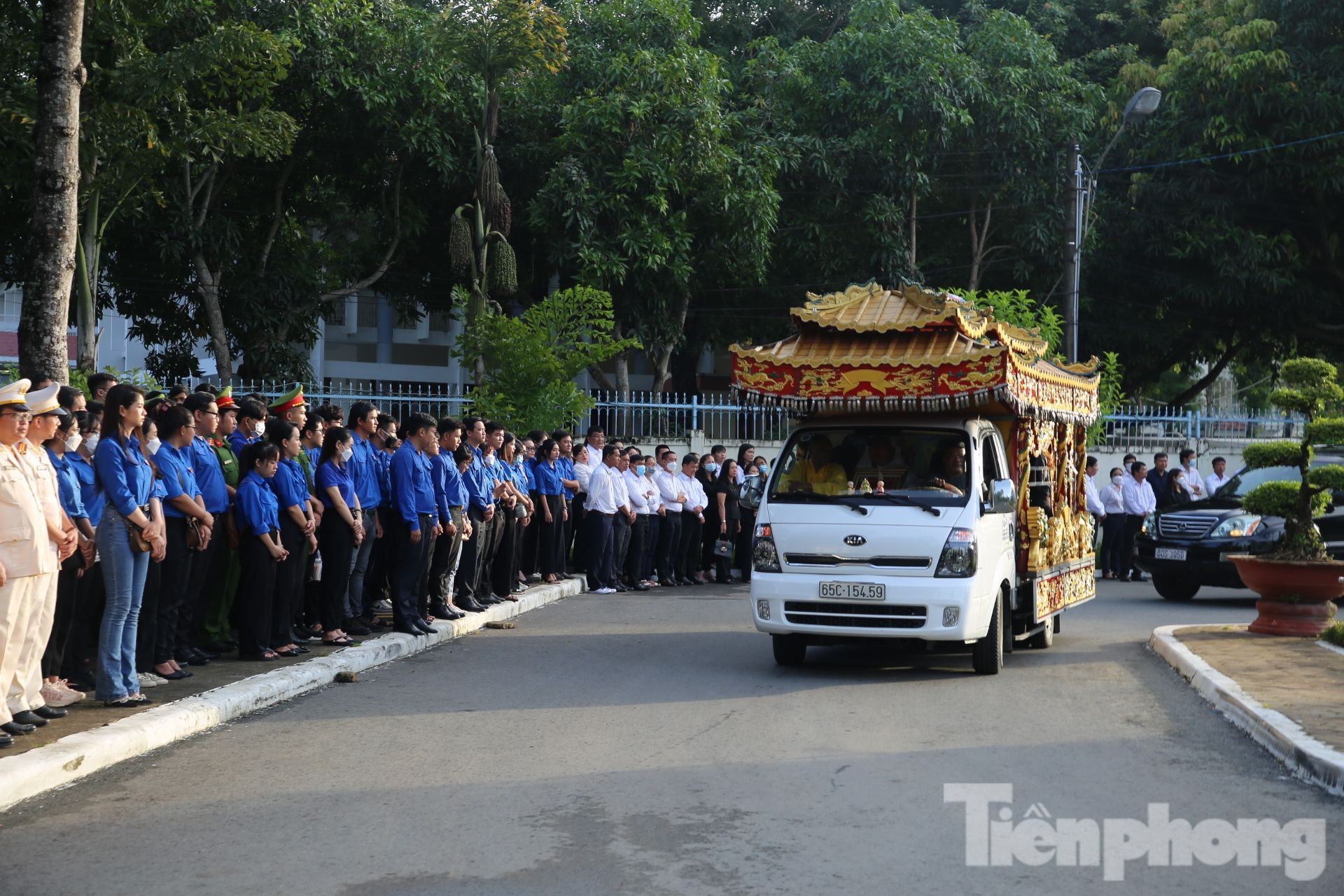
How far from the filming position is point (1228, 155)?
104ft

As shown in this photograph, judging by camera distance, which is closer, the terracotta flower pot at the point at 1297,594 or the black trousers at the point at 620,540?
the terracotta flower pot at the point at 1297,594

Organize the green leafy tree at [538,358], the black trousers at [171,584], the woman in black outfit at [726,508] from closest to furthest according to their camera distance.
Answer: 1. the black trousers at [171,584]
2. the green leafy tree at [538,358]
3. the woman in black outfit at [726,508]

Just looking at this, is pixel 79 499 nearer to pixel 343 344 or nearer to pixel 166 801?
pixel 166 801

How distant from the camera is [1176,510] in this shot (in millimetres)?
19016

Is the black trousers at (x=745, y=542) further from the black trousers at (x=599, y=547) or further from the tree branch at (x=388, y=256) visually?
the tree branch at (x=388, y=256)

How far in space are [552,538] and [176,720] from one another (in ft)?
33.5

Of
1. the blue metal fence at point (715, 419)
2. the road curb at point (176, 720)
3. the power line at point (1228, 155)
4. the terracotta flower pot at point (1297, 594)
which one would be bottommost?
the road curb at point (176, 720)

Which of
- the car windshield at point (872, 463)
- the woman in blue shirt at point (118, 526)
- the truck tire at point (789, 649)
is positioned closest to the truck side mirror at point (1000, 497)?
the car windshield at point (872, 463)

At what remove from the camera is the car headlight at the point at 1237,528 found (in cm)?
1838

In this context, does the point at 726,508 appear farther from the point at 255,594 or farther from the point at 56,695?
the point at 56,695

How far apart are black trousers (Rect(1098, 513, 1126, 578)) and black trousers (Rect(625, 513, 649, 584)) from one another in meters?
7.79

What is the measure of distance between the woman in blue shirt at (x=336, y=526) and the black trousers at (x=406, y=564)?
0.63 m

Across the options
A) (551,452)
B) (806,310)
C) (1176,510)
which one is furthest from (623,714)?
(1176,510)

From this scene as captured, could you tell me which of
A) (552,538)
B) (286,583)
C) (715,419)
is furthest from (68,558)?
(715,419)
